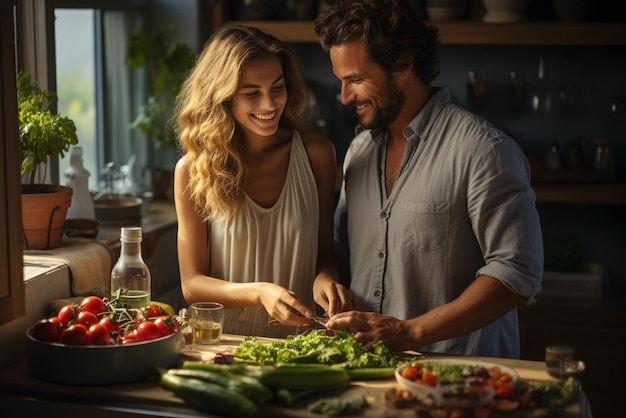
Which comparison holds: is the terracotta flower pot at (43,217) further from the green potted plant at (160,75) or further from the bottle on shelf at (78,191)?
the green potted plant at (160,75)

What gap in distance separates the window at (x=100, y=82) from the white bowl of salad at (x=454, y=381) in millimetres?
2457

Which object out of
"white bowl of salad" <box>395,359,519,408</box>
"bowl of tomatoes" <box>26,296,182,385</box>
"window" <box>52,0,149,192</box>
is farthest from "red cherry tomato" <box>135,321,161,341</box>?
"window" <box>52,0,149,192</box>

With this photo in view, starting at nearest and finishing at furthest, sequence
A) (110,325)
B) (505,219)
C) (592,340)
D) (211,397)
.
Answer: (211,397)
(110,325)
(505,219)
(592,340)

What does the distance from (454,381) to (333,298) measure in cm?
69

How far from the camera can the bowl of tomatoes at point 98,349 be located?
2156 millimetres

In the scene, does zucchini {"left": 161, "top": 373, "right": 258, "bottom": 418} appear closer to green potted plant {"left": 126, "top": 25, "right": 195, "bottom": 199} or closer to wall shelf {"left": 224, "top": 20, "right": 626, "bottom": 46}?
wall shelf {"left": 224, "top": 20, "right": 626, "bottom": 46}

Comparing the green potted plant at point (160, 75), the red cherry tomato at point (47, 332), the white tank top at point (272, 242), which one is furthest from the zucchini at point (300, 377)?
the green potted plant at point (160, 75)

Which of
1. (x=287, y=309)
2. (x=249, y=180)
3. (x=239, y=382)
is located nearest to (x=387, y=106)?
(x=249, y=180)

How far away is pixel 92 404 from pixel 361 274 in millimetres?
1101

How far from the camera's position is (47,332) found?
2.21 meters

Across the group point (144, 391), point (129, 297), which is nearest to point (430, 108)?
point (129, 297)

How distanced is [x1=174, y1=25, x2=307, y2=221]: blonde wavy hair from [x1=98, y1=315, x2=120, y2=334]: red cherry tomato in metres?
0.65

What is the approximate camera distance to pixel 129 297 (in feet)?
8.11

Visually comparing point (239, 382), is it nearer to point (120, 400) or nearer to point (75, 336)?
point (120, 400)
